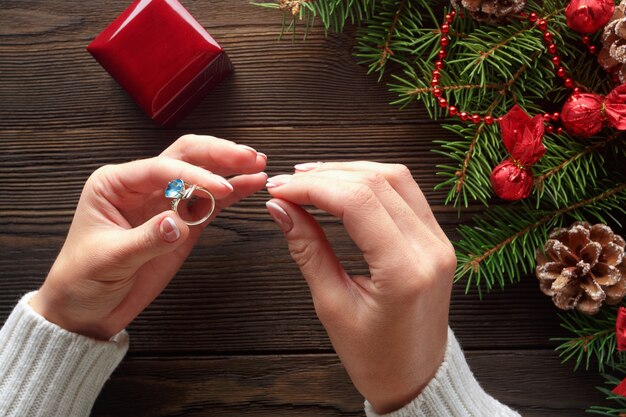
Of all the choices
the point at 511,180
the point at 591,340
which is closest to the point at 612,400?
the point at 591,340

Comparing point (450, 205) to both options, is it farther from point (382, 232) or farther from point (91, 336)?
point (91, 336)

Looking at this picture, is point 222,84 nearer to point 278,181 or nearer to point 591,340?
point 278,181

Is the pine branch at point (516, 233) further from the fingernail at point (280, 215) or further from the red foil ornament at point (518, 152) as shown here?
the fingernail at point (280, 215)

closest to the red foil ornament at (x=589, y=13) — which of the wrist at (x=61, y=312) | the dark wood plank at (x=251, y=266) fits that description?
the dark wood plank at (x=251, y=266)

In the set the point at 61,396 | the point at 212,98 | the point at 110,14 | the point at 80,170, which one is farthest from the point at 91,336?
the point at 110,14

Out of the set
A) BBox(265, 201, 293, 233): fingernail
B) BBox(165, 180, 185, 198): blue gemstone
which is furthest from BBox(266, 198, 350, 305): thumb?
BBox(165, 180, 185, 198): blue gemstone
